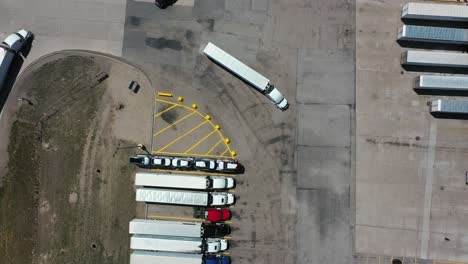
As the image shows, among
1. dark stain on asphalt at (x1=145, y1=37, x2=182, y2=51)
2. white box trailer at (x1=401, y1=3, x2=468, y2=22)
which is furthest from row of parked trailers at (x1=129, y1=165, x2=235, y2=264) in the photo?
white box trailer at (x1=401, y1=3, x2=468, y2=22)

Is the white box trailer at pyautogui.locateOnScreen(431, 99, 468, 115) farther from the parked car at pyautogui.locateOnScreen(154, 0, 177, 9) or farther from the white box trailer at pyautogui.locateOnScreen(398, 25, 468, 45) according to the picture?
the parked car at pyautogui.locateOnScreen(154, 0, 177, 9)

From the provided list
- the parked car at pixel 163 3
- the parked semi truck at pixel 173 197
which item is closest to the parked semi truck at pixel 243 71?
the parked car at pixel 163 3

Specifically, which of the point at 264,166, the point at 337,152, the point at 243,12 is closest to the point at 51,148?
the point at 264,166

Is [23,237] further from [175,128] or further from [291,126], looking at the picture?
[291,126]

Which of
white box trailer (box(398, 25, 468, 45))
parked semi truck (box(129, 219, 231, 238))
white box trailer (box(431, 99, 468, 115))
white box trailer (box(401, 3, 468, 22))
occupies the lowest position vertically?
parked semi truck (box(129, 219, 231, 238))

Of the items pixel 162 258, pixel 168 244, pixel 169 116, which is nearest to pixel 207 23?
pixel 169 116

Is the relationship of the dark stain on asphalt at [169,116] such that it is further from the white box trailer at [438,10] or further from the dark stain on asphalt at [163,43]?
the white box trailer at [438,10]
